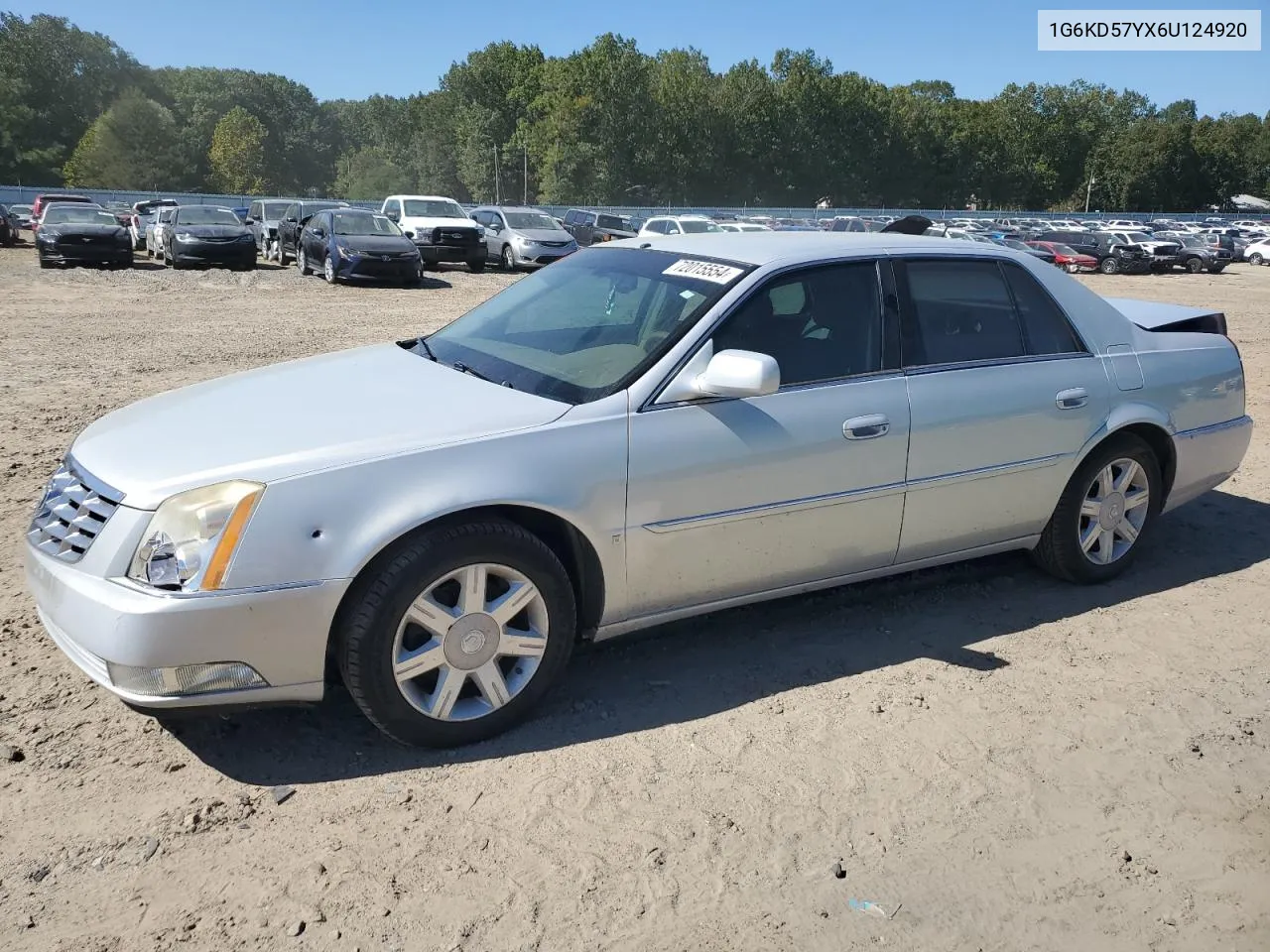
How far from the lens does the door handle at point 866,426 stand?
405cm

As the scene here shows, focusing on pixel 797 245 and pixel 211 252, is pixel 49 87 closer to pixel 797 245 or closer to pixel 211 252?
pixel 211 252

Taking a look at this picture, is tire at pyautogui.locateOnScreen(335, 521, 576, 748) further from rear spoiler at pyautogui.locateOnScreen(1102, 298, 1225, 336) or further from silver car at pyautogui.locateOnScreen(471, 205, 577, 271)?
silver car at pyautogui.locateOnScreen(471, 205, 577, 271)

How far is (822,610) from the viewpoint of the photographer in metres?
4.74

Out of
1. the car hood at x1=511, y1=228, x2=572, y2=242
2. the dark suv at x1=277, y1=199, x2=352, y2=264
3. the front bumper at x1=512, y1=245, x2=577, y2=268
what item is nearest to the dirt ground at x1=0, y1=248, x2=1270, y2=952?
the front bumper at x1=512, y1=245, x2=577, y2=268

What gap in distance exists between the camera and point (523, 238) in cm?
2644

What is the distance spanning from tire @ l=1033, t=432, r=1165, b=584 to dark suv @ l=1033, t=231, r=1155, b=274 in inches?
1363

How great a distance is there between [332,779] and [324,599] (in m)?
0.60

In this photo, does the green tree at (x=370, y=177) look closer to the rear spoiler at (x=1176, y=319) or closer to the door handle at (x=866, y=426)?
the rear spoiler at (x=1176, y=319)

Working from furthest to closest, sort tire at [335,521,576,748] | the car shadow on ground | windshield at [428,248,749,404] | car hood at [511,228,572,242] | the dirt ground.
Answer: car hood at [511,228,572,242] → windshield at [428,248,749,404] → the car shadow on ground → tire at [335,521,576,748] → the dirt ground

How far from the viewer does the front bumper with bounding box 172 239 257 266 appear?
74.3ft

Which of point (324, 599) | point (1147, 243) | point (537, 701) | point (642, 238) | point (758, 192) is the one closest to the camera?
point (324, 599)

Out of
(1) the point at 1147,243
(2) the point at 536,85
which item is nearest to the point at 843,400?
(1) the point at 1147,243

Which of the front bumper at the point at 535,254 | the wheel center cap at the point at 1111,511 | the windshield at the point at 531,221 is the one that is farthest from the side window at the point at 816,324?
the windshield at the point at 531,221

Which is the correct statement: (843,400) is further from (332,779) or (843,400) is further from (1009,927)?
(332,779)
